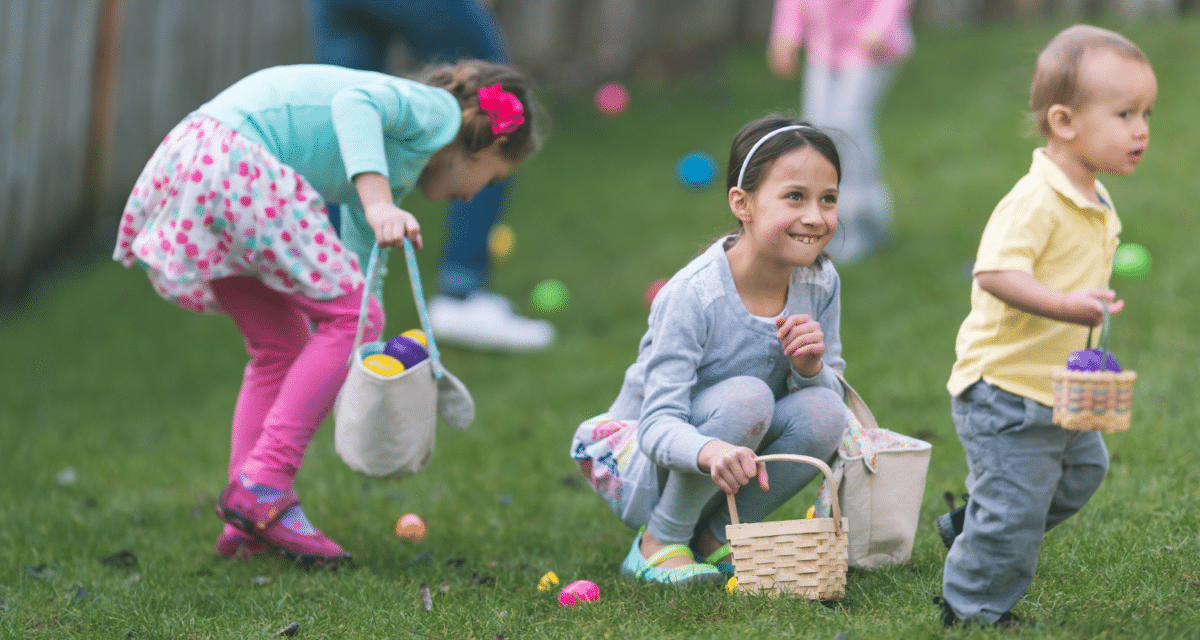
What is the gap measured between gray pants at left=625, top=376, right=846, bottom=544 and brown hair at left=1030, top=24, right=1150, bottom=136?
83cm

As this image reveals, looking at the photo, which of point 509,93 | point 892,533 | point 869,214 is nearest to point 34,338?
point 509,93

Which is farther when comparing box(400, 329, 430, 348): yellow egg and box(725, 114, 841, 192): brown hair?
box(400, 329, 430, 348): yellow egg

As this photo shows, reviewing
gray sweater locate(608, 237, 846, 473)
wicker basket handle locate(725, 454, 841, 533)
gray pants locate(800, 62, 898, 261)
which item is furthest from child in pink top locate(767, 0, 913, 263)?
wicker basket handle locate(725, 454, 841, 533)

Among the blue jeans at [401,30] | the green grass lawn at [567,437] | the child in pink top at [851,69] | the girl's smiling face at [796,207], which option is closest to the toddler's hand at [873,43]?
the child in pink top at [851,69]

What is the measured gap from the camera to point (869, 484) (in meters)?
2.84

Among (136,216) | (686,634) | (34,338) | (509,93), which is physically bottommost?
(34,338)

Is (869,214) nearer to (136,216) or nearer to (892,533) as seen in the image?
(892,533)

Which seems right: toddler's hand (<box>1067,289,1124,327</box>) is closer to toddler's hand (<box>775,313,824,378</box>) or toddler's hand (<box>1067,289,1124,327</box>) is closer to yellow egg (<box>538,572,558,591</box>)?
toddler's hand (<box>775,313,824,378</box>)

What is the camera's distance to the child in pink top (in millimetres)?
6316

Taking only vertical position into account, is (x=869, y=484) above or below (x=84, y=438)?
above

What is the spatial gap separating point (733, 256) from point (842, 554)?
2.47 ft

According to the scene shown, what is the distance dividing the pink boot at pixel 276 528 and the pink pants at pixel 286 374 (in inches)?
2.2

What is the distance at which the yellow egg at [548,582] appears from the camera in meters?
2.98

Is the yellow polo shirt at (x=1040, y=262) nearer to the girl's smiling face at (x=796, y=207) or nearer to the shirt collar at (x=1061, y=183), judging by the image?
the shirt collar at (x=1061, y=183)
